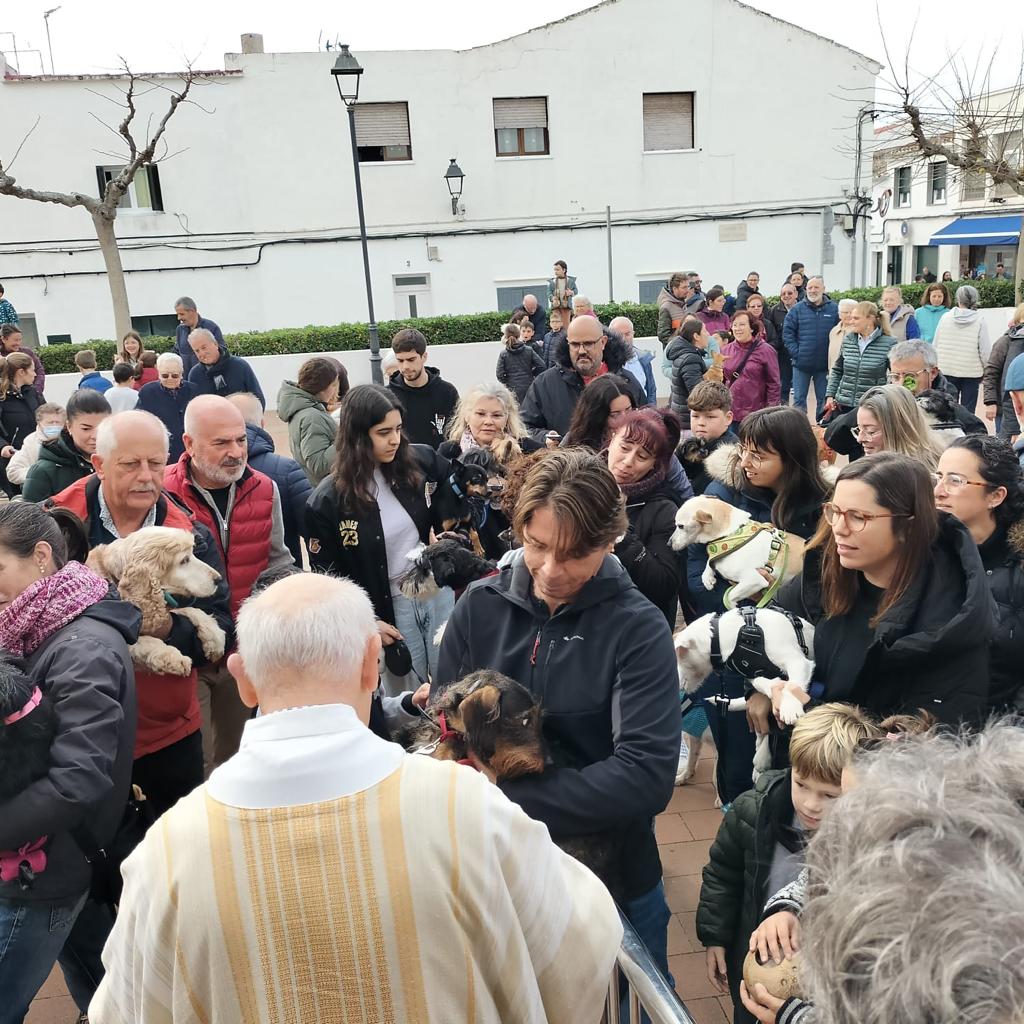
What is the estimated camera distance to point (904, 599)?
104 inches

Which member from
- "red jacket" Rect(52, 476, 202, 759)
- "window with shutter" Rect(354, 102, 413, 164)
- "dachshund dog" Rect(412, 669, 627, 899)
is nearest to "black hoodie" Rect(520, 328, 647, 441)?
"red jacket" Rect(52, 476, 202, 759)

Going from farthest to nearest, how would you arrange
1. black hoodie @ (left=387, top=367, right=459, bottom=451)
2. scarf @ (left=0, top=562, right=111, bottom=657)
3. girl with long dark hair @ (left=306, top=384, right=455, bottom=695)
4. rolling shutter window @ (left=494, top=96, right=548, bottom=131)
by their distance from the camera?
1. rolling shutter window @ (left=494, top=96, right=548, bottom=131)
2. black hoodie @ (left=387, top=367, right=459, bottom=451)
3. girl with long dark hair @ (left=306, top=384, right=455, bottom=695)
4. scarf @ (left=0, top=562, right=111, bottom=657)

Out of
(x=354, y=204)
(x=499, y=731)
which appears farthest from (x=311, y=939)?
(x=354, y=204)

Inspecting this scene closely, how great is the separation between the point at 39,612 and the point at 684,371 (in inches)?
273

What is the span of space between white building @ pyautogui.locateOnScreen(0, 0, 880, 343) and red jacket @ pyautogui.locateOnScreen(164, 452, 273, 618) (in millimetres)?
18552

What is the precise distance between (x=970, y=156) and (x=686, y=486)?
594 inches

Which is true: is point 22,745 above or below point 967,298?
below

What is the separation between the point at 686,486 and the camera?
3980 mm

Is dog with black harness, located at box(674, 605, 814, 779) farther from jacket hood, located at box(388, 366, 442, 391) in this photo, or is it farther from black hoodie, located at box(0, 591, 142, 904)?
jacket hood, located at box(388, 366, 442, 391)

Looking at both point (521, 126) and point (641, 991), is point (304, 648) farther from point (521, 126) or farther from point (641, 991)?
point (521, 126)

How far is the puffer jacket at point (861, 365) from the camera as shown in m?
8.29

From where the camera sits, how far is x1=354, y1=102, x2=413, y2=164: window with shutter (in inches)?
819

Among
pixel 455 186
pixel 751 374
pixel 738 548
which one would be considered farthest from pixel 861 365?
pixel 455 186

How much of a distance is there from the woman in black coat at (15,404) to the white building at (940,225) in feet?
94.6
